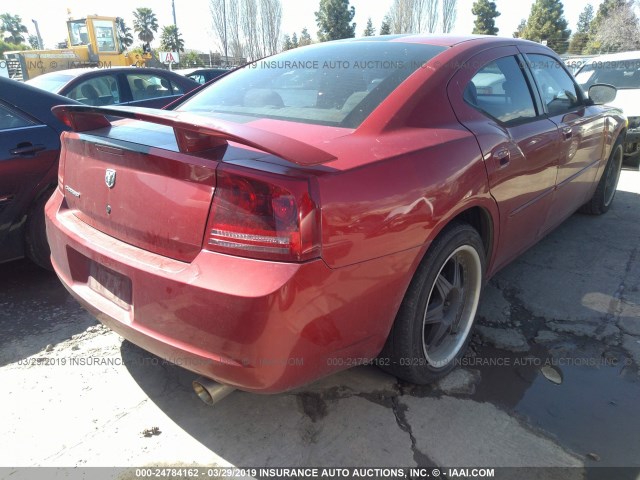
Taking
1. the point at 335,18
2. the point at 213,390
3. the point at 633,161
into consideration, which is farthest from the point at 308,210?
the point at 335,18

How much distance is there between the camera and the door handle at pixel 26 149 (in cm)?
301

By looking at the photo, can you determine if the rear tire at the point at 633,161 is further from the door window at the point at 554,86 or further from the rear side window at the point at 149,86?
the rear side window at the point at 149,86

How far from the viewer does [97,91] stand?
6.37 m

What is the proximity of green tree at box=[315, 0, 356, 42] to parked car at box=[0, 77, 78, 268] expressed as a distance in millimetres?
49324

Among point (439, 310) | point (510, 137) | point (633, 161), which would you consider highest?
point (510, 137)

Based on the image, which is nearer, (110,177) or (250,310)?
(250,310)

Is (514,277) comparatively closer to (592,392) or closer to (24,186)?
(592,392)

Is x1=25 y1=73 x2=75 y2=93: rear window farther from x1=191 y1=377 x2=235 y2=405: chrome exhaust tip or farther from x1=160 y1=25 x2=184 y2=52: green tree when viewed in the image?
x1=160 y1=25 x2=184 y2=52: green tree

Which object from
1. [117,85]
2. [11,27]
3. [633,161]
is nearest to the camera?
[117,85]

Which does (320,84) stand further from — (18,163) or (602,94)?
(602,94)

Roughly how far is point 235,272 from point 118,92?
19.6ft

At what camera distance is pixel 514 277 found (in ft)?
11.4

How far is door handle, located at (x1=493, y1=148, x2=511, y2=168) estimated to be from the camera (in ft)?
7.67

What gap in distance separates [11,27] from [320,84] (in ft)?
278
